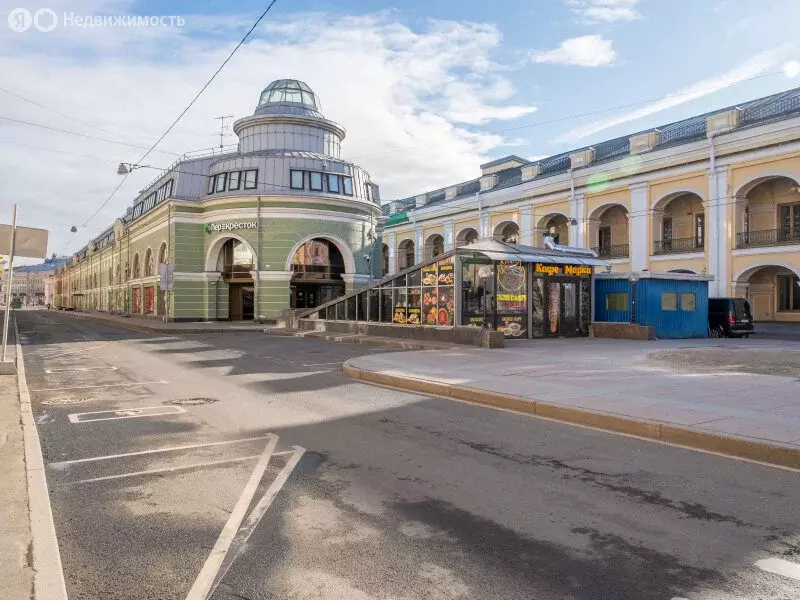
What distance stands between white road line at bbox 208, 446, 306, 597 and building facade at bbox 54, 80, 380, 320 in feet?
103

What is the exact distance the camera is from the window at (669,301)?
22.3 meters

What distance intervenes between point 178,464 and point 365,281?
34.8 meters

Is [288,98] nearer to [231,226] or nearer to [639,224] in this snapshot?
[231,226]

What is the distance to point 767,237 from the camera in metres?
32.6

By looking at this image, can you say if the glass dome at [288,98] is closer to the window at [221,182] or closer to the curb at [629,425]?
the window at [221,182]

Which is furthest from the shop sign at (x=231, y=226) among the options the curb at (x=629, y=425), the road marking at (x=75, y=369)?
the curb at (x=629, y=425)

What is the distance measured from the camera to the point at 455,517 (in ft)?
14.7

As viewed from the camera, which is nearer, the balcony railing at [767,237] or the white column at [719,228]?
the balcony railing at [767,237]

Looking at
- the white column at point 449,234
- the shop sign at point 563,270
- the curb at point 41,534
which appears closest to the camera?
the curb at point 41,534

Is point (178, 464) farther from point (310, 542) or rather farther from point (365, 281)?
point (365, 281)

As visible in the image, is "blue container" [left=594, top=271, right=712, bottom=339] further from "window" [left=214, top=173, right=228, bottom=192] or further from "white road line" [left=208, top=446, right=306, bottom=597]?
"window" [left=214, top=173, right=228, bottom=192]

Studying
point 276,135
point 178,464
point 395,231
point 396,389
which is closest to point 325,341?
point 396,389

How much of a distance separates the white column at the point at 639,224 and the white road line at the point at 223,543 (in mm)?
34996

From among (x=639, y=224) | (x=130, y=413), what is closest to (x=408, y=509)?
(x=130, y=413)
